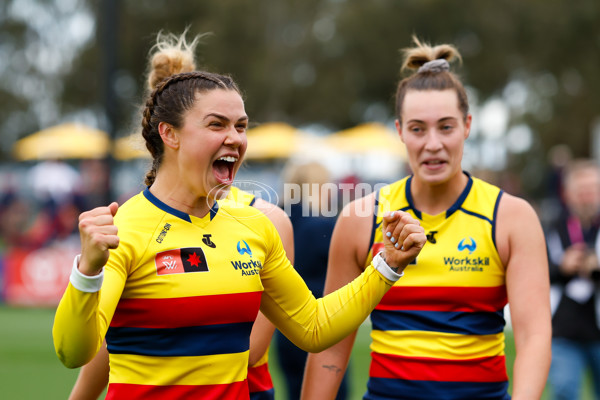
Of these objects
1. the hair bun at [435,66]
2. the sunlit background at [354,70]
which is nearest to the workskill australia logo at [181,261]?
the hair bun at [435,66]

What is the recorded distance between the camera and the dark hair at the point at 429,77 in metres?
3.72

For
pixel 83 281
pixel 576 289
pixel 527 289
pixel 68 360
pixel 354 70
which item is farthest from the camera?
pixel 354 70

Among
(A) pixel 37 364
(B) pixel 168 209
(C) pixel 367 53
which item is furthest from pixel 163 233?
(C) pixel 367 53

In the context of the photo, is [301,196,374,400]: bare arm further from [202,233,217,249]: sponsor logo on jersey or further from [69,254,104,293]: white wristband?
[69,254,104,293]: white wristband

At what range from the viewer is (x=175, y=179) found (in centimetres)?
295

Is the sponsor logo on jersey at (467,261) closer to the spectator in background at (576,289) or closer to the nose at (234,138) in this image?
the nose at (234,138)

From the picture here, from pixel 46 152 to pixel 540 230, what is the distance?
24336mm

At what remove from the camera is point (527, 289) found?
3402 mm

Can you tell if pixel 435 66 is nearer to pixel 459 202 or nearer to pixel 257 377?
pixel 459 202

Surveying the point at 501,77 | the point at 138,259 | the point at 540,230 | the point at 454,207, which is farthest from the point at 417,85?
the point at 501,77

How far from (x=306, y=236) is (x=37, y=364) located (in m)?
5.49

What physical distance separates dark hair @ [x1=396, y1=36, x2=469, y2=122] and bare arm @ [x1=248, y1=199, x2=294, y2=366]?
746 mm

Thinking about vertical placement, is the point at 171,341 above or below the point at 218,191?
below

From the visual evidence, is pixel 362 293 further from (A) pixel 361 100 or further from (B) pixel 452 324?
(A) pixel 361 100
